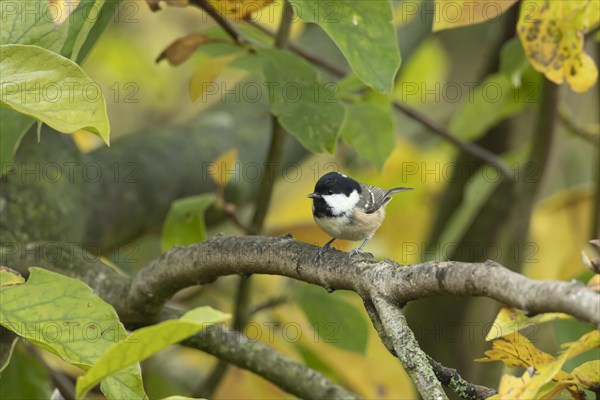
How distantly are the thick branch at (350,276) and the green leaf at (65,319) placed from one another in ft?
0.94

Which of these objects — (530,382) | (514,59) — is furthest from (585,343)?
(514,59)

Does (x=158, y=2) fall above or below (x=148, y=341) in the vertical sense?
above

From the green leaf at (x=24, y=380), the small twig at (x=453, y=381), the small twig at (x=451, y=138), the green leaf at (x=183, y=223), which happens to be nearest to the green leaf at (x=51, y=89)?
the small twig at (x=453, y=381)

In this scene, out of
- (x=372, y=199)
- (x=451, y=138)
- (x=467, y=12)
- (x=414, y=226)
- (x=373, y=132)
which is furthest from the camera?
(x=414, y=226)

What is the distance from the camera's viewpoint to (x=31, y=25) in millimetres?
1283

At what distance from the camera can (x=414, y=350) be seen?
1.04 meters

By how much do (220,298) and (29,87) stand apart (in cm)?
193

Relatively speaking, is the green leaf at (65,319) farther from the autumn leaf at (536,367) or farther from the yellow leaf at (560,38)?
the yellow leaf at (560,38)

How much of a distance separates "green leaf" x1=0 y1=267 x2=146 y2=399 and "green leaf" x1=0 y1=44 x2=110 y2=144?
0.22m

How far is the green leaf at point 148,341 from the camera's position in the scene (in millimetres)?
909

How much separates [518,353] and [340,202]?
3.59 feet

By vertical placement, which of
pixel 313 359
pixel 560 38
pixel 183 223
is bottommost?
pixel 313 359

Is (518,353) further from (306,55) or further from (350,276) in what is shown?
(306,55)

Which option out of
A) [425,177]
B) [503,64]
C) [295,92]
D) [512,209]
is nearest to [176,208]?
[295,92]
